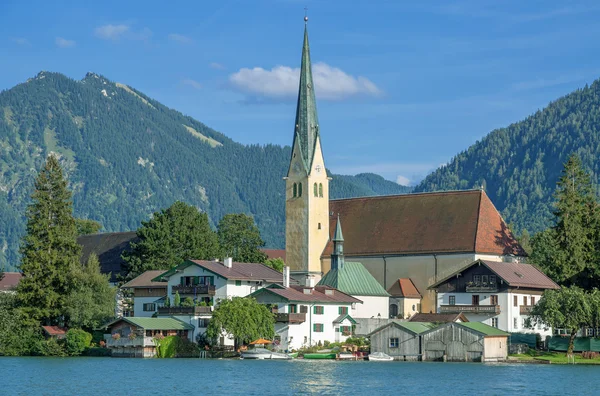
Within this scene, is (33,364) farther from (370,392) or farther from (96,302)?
(370,392)

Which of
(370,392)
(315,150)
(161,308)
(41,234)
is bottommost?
(370,392)

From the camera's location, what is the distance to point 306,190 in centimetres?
11475

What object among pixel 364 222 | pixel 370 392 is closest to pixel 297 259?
pixel 364 222

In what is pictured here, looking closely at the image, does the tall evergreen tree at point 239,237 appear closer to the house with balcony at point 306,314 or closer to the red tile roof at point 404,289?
the red tile roof at point 404,289

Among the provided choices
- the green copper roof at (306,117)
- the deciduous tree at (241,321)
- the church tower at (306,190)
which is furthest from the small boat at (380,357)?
the green copper roof at (306,117)

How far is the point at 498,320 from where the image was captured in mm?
94250

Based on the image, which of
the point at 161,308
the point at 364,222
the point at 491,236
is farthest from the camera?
the point at 364,222

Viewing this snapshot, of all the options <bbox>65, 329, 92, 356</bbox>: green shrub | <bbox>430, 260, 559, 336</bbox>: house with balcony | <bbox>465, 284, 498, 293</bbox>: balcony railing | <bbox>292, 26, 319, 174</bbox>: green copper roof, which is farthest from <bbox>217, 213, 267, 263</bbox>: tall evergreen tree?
<bbox>65, 329, 92, 356</bbox>: green shrub

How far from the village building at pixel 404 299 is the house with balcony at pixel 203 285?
11664 millimetres

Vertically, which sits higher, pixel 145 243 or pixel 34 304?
pixel 145 243

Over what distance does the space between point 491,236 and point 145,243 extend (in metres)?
34.6

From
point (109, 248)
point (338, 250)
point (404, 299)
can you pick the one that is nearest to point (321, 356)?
point (404, 299)

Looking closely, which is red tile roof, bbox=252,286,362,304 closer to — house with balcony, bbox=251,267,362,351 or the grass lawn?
house with balcony, bbox=251,267,362,351

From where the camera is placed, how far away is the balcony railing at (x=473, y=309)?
9419 centimetres
